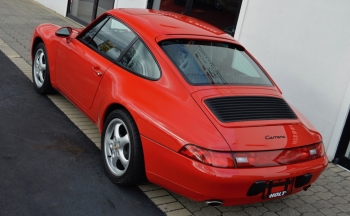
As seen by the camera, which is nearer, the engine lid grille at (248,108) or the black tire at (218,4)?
the engine lid grille at (248,108)

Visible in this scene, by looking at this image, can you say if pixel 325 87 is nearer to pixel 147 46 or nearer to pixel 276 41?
pixel 276 41

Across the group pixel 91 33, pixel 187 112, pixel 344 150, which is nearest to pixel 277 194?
pixel 187 112

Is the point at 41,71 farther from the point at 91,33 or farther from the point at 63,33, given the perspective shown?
the point at 91,33

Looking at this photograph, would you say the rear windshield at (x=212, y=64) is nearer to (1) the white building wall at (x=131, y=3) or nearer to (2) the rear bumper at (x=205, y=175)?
(2) the rear bumper at (x=205, y=175)

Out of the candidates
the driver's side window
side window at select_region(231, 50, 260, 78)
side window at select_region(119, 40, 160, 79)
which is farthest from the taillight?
the driver's side window

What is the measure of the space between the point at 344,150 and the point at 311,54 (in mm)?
1404

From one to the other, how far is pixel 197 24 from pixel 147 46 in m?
0.97

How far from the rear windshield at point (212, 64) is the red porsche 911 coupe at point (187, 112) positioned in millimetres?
13

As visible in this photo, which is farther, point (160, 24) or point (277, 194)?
Result: point (160, 24)

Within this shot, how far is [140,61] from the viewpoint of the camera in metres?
4.64

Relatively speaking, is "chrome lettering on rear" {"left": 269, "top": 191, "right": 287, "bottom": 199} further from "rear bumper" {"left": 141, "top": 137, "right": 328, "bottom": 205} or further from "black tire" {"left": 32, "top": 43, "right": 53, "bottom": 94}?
"black tire" {"left": 32, "top": 43, "right": 53, "bottom": 94}

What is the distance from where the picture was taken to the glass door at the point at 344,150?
244 inches

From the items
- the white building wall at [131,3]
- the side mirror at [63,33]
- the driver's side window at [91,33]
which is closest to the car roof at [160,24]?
the driver's side window at [91,33]

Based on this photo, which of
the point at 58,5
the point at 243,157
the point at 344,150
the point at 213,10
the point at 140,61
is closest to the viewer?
the point at 243,157
